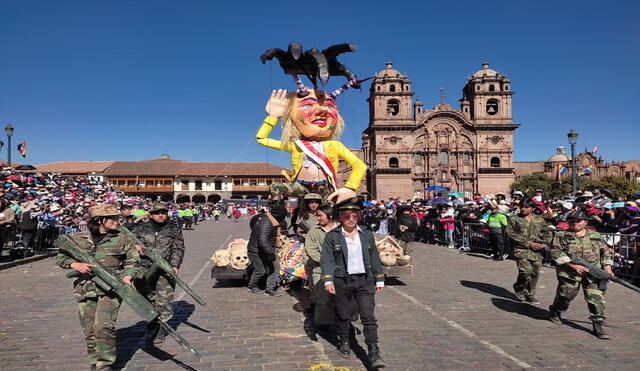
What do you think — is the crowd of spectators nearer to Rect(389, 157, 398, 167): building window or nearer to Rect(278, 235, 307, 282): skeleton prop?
Rect(278, 235, 307, 282): skeleton prop

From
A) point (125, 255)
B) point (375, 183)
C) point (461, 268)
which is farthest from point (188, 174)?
point (125, 255)

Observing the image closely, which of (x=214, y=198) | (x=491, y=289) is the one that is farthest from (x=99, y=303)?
(x=214, y=198)

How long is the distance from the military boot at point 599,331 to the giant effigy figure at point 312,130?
4.28m

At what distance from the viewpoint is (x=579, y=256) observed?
17.2 ft

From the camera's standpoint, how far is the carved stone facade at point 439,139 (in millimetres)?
51469

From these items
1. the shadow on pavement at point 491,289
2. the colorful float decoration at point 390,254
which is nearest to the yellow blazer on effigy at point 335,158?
the colorful float decoration at point 390,254

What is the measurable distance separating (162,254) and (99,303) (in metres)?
1.20

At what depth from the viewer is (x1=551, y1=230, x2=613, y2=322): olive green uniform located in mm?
5105

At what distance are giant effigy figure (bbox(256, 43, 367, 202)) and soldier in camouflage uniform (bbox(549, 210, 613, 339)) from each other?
3666mm

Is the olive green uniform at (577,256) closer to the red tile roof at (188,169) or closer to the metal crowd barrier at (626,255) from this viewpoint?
the metal crowd barrier at (626,255)

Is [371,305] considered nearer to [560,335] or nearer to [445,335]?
[445,335]

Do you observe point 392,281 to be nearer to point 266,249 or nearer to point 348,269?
point 266,249

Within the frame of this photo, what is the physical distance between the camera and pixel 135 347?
466cm

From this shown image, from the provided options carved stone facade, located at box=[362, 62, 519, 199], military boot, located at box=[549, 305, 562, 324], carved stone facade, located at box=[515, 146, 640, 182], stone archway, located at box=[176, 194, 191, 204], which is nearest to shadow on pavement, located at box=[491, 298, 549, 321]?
military boot, located at box=[549, 305, 562, 324]
